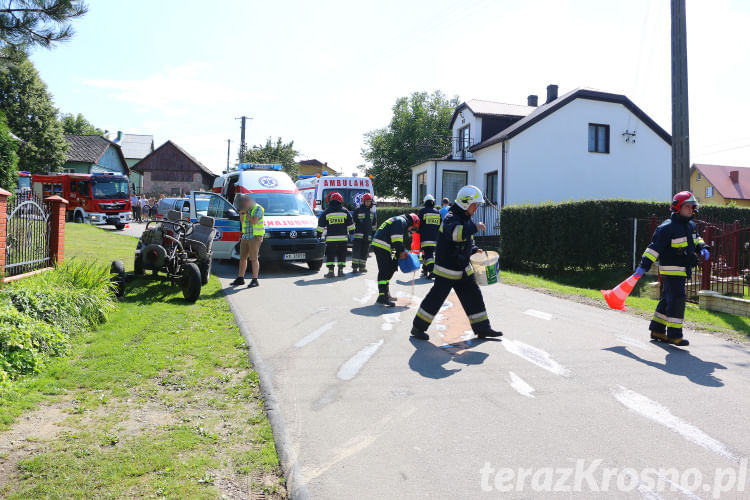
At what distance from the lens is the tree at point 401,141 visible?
1981 inches

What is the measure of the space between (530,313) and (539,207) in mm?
7401

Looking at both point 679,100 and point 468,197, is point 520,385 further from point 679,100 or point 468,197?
point 679,100

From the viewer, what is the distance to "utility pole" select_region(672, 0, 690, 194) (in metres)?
12.7

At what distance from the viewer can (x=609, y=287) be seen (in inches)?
524

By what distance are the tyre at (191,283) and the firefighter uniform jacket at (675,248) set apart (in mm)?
6468

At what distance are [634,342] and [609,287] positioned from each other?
667cm

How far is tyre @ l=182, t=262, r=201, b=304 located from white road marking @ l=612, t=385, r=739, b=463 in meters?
6.35

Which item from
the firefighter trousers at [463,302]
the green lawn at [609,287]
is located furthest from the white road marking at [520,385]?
the green lawn at [609,287]

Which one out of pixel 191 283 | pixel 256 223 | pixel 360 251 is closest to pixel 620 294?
pixel 191 283

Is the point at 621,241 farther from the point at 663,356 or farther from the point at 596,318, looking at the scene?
the point at 663,356

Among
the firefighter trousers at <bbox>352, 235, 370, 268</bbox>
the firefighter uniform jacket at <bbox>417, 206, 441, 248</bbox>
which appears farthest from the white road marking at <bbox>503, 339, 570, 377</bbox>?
the firefighter trousers at <bbox>352, 235, 370, 268</bbox>

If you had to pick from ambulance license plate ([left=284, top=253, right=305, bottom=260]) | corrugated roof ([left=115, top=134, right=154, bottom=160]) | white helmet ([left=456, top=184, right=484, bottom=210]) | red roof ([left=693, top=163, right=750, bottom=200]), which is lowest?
ambulance license plate ([left=284, top=253, right=305, bottom=260])

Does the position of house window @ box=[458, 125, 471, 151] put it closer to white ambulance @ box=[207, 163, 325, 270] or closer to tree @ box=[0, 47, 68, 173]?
white ambulance @ box=[207, 163, 325, 270]

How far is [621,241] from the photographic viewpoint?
1482 cm
